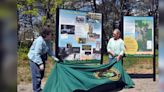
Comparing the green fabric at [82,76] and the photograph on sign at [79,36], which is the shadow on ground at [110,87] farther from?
the photograph on sign at [79,36]

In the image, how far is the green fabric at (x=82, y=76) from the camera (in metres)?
6.68

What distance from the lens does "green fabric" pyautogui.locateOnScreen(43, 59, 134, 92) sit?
6.68m

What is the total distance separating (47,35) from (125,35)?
4.11 meters

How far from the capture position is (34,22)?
27.3 meters

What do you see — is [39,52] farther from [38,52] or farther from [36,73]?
[36,73]

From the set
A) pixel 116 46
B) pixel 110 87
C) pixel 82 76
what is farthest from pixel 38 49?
pixel 116 46

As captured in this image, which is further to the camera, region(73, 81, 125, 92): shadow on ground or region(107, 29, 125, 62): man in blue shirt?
region(107, 29, 125, 62): man in blue shirt

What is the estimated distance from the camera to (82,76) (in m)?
7.33

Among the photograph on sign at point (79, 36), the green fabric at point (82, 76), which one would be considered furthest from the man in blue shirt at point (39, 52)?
the photograph on sign at point (79, 36)

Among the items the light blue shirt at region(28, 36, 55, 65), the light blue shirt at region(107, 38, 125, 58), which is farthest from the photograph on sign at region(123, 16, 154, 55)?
the light blue shirt at region(28, 36, 55, 65)

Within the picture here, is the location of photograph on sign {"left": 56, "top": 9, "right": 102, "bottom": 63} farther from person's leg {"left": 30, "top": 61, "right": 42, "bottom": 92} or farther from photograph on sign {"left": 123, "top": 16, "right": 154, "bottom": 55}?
photograph on sign {"left": 123, "top": 16, "right": 154, "bottom": 55}

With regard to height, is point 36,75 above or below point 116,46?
below

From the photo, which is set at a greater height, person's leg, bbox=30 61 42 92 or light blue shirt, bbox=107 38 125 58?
light blue shirt, bbox=107 38 125 58

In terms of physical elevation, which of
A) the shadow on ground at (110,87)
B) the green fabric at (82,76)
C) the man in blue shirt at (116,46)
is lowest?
the shadow on ground at (110,87)
